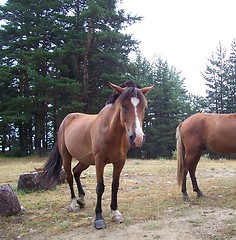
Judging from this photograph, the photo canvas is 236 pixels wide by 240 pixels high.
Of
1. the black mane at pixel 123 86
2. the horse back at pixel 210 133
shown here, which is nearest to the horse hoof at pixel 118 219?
the black mane at pixel 123 86

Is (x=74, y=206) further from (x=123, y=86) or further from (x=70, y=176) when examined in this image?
(x=123, y=86)

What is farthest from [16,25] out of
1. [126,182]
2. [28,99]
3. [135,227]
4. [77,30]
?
[135,227]

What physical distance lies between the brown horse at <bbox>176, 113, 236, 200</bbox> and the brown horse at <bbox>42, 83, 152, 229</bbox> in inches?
76.9

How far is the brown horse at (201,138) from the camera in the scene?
579 cm

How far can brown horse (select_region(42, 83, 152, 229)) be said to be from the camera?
12.0 ft

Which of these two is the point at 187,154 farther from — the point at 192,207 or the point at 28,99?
the point at 28,99

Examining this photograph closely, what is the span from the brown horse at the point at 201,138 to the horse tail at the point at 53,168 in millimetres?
2337

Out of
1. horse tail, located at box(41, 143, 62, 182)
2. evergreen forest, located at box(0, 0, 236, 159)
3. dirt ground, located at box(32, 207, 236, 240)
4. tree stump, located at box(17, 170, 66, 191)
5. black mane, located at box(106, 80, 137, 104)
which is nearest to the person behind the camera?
dirt ground, located at box(32, 207, 236, 240)

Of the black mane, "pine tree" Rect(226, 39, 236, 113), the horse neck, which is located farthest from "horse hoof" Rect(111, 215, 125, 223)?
"pine tree" Rect(226, 39, 236, 113)

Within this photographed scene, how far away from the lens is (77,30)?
21594 millimetres

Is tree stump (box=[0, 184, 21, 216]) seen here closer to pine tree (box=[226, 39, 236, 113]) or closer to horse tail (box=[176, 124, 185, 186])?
horse tail (box=[176, 124, 185, 186])

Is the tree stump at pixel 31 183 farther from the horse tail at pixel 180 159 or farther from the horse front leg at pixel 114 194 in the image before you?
the horse tail at pixel 180 159

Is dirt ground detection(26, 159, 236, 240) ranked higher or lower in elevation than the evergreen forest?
lower

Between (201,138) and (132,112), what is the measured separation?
268 centimetres
